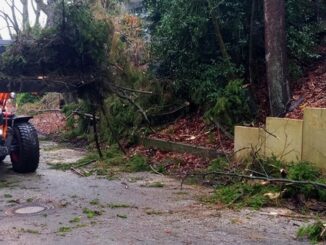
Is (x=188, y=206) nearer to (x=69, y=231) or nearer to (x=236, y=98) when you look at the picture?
(x=69, y=231)

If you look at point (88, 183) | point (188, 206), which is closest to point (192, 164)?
point (88, 183)

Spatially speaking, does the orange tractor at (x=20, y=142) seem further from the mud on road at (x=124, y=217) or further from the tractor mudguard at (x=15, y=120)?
the mud on road at (x=124, y=217)

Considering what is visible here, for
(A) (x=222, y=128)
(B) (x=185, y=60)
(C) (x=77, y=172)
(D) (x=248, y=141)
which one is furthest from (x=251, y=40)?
(C) (x=77, y=172)

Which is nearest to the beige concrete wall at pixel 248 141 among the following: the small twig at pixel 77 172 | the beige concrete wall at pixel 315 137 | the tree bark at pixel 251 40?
the beige concrete wall at pixel 315 137

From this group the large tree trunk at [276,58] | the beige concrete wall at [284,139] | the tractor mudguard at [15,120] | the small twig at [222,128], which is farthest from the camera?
the small twig at [222,128]

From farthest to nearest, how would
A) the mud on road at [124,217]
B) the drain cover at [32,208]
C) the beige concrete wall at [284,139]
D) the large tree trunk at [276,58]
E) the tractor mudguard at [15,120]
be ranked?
the large tree trunk at [276,58]
the tractor mudguard at [15,120]
the beige concrete wall at [284,139]
the drain cover at [32,208]
the mud on road at [124,217]

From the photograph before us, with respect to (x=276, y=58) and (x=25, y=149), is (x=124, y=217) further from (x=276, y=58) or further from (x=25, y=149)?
(x=276, y=58)

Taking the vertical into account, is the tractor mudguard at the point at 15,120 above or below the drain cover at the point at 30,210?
above

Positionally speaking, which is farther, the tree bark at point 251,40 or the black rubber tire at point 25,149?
the tree bark at point 251,40

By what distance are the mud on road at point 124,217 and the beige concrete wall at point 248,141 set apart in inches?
50.9

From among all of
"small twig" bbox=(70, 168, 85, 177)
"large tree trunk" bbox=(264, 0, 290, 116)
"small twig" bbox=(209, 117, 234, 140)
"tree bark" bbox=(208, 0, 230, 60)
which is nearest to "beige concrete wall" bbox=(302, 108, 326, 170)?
"large tree trunk" bbox=(264, 0, 290, 116)

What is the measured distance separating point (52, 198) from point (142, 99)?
233 inches

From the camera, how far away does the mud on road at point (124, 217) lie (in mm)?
5668

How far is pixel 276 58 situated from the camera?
10.8 metres
